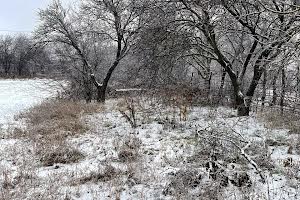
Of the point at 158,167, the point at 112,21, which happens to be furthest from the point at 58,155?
the point at 112,21

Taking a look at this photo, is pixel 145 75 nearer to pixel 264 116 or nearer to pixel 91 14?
pixel 264 116

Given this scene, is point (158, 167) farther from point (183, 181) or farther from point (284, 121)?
point (284, 121)

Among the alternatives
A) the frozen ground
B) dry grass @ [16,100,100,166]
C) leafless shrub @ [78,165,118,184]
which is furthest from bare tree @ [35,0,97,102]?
leafless shrub @ [78,165,118,184]

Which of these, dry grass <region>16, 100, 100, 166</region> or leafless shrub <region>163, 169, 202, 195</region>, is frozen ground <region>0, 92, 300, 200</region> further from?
dry grass <region>16, 100, 100, 166</region>

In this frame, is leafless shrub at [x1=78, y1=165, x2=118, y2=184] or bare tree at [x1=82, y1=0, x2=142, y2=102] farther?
bare tree at [x1=82, y1=0, x2=142, y2=102]

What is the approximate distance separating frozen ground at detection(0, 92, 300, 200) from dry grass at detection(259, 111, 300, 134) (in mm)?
250

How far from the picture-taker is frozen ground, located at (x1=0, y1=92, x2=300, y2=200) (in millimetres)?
5566

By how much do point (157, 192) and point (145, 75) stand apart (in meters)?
8.18

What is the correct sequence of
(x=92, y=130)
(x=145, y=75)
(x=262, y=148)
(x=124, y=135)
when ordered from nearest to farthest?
(x=262, y=148), (x=124, y=135), (x=92, y=130), (x=145, y=75)

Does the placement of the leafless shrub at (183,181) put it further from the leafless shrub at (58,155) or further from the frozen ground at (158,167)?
the leafless shrub at (58,155)

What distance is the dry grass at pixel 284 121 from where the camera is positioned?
914 cm

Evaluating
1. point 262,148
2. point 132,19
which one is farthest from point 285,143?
point 132,19

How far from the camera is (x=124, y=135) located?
9.52 meters

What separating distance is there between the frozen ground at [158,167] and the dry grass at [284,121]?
25 cm
